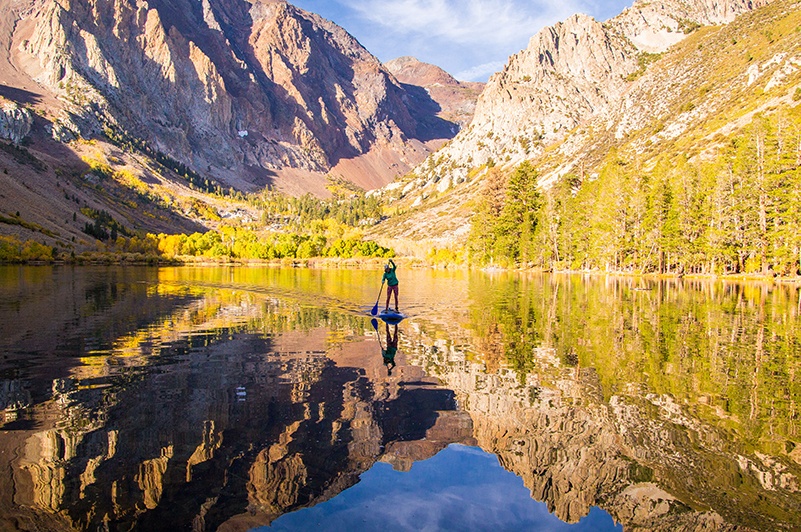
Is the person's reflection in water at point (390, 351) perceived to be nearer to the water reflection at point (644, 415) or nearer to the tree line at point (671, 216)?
the water reflection at point (644, 415)

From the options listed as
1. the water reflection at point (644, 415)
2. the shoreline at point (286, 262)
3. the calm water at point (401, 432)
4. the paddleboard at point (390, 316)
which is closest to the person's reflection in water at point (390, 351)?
the calm water at point (401, 432)

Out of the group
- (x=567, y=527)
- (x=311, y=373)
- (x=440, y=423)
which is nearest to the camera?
(x=567, y=527)

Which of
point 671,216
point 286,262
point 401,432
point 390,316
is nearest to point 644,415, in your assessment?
point 401,432

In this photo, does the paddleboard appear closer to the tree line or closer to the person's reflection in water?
the person's reflection in water

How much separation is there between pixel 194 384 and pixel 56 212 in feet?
641

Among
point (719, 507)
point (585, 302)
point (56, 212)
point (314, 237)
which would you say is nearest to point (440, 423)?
point (719, 507)

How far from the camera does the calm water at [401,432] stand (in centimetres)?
689

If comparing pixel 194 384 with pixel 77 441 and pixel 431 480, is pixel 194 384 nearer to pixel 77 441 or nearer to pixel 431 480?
pixel 77 441

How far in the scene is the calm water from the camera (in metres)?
6.89

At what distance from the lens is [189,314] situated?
1092 inches

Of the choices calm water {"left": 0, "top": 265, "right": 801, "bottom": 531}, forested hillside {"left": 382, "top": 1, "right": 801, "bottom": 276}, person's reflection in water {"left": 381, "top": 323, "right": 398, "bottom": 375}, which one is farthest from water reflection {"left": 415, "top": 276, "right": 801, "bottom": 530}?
forested hillside {"left": 382, "top": 1, "right": 801, "bottom": 276}

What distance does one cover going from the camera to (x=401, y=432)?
959 cm

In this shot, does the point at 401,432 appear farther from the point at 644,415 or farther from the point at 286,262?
the point at 286,262

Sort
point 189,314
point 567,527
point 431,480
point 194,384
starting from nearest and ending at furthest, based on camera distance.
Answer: point 567,527, point 431,480, point 194,384, point 189,314
